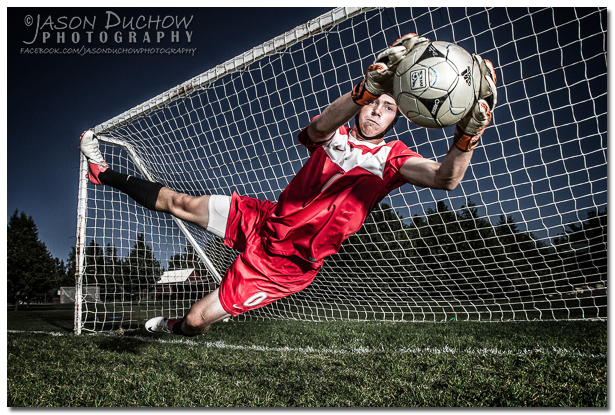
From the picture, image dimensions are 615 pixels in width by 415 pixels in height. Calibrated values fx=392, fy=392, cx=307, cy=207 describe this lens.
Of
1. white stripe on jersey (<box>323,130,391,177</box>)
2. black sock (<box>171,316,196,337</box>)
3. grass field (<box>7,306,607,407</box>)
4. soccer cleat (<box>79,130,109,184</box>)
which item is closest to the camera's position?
grass field (<box>7,306,607,407</box>)

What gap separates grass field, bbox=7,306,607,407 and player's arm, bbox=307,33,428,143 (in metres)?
1.57

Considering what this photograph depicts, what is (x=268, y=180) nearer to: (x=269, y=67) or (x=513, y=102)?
(x=269, y=67)

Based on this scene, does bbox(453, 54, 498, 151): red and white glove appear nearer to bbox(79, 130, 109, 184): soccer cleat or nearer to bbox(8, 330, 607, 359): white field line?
bbox(8, 330, 607, 359): white field line

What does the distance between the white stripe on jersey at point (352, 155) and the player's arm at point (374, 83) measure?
579mm

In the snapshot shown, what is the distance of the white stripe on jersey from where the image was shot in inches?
101

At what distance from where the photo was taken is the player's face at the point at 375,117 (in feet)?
8.74

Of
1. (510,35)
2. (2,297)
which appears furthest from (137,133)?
(510,35)

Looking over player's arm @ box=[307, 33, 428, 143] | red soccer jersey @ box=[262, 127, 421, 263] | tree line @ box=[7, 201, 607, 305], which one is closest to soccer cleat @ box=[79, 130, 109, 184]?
red soccer jersey @ box=[262, 127, 421, 263]

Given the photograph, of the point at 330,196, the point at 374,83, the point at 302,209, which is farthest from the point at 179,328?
the point at 374,83

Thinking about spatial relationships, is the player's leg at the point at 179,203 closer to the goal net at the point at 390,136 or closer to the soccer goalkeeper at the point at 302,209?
the soccer goalkeeper at the point at 302,209

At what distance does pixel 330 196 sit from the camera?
268 cm

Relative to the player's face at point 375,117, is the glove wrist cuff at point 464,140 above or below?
above

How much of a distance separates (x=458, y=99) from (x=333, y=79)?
2021 millimetres

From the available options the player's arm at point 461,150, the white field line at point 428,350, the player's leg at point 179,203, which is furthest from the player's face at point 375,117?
the white field line at point 428,350
